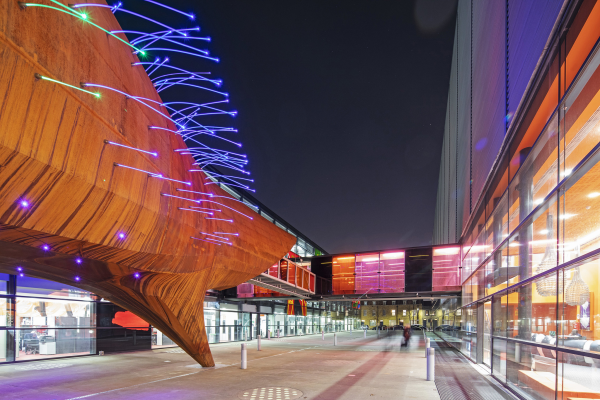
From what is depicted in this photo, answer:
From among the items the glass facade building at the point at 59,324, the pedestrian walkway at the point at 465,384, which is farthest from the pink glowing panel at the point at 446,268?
the glass facade building at the point at 59,324

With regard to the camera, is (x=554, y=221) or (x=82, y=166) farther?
(x=554, y=221)

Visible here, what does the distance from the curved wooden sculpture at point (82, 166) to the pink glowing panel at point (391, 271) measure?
21249mm

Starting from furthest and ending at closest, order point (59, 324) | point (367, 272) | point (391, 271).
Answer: point (367, 272), point (391, 271), point (59, 324)

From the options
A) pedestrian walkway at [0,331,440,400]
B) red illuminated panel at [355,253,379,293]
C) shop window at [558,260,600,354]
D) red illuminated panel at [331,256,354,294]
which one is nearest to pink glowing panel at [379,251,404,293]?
red illuminated panel at [355,253,379,293]

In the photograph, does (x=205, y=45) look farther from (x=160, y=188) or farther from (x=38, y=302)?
(x=38, y=302)

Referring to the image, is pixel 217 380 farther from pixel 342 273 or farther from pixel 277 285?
pixel 342 273

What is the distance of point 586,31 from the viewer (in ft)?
19.9

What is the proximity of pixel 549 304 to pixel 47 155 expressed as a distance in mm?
8292

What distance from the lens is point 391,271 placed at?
29.9 meters

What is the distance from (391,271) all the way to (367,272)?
1.83 metres

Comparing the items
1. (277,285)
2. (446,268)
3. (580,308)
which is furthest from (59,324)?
(446,268)

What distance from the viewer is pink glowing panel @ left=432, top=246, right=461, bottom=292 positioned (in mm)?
27828

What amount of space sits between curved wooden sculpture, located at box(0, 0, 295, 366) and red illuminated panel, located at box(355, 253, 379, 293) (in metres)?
22.0

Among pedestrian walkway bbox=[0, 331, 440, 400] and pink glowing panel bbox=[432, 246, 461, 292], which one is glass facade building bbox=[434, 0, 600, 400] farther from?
pink glowing panel bbox=[432, 246, 461, 292]
